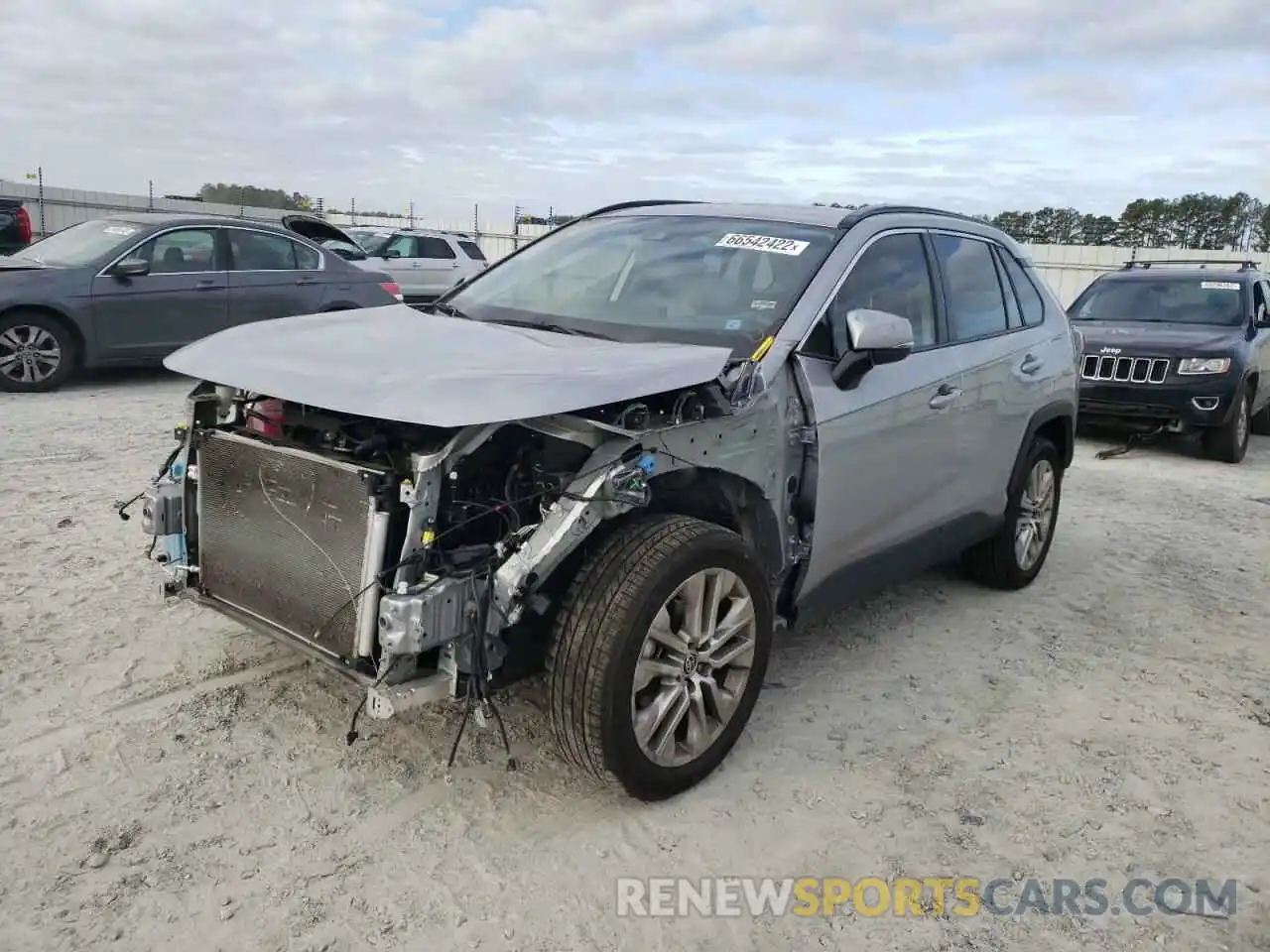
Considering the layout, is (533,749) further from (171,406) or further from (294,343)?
(171,406)

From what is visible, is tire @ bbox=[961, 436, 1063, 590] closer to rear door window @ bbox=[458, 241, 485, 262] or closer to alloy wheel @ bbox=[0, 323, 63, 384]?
alloy wheel @ bbox=[0, 323, 63, 384]

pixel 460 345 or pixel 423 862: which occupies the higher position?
pixel 460 345

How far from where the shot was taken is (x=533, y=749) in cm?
348

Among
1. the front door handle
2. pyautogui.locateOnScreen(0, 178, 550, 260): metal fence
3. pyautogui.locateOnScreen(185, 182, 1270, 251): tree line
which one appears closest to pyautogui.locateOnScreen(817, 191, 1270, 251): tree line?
pyautogui.locateOnScreen(185, 182, 1270, 251): tree line

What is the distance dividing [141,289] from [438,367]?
24.9 feet

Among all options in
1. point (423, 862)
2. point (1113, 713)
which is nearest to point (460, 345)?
point (423, 862)

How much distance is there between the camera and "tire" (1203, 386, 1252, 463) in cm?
937

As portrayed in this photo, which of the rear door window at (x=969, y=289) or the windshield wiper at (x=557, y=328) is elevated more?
the rear door window at (x=969, y=289)

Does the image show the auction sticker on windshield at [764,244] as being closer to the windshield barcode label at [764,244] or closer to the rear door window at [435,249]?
the windshield barcode label at [764,244]

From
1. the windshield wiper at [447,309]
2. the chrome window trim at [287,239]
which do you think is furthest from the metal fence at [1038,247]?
the windshield wiper at [447,309]

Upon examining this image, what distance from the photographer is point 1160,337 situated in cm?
976

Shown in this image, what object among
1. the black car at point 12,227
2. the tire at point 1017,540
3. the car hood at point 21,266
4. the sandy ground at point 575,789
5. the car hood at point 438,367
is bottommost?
the sandy ground at point 575,789

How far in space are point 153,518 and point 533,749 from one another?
5.20 feet

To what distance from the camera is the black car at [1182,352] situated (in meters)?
9.35
